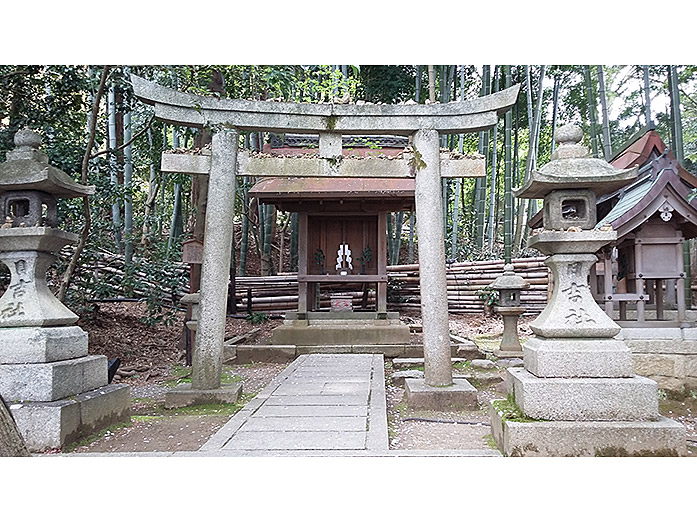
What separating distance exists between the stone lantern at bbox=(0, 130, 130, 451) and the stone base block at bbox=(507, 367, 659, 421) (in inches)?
130

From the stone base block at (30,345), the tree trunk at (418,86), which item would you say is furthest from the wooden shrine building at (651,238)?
the tree trunk at (418,86)

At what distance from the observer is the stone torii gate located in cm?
487

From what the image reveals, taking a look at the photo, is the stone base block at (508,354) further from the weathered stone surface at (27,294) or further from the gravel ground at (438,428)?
the weathered stone surface at (27,294)

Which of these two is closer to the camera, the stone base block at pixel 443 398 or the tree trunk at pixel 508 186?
the stone base block at pixel 443 398

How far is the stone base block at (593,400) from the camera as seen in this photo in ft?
10.3

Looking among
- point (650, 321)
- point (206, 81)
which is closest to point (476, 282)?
point (650, 321)

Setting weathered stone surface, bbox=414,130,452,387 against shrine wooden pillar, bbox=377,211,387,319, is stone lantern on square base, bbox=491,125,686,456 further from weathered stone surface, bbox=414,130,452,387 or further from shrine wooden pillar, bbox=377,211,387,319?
shrine wooden pillar, bbox=377,211,387,319

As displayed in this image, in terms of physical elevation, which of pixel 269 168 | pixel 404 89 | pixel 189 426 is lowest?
pixel 189 426

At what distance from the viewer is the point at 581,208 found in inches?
144

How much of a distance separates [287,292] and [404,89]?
7.26 m

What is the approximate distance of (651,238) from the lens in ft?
18.5

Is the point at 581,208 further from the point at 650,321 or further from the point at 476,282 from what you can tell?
the point at 476,282

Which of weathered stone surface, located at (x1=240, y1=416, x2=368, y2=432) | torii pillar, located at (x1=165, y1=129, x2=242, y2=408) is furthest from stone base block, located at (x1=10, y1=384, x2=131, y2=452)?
weathered stone surface, located at (x1=240, y1=416, x2=368, y2=432)

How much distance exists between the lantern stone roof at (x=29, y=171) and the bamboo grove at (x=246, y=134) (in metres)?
2.03
